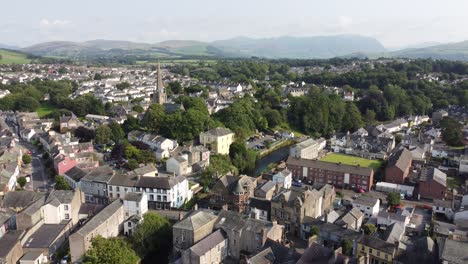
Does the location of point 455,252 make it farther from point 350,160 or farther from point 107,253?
point 350,160

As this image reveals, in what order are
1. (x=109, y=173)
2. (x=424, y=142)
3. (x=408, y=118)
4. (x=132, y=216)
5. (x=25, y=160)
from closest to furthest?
(x=132, y=216)
(x=109, y=173)
(x=25, y=160)
(x=424, y=142)
(x=408, y=118)

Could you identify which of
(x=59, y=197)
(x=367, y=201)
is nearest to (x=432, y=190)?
(x=367, y=201)

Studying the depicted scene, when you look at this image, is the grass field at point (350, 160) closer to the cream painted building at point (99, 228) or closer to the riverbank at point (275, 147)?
the riverbank at point (275, 147)

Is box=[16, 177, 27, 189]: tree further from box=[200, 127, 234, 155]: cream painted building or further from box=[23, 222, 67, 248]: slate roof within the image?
box=[200, 127, 234, 155]: cream painted building

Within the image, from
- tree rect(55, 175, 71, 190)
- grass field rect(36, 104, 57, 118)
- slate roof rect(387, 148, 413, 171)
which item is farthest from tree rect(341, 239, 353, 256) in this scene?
grass field rect(36, 104, 57, 118)

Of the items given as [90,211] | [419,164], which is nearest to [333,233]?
[90,211]

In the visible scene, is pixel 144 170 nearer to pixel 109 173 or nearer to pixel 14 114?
pixel 109 173
